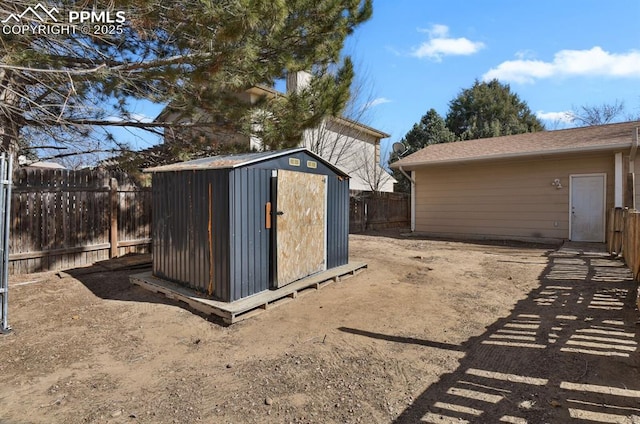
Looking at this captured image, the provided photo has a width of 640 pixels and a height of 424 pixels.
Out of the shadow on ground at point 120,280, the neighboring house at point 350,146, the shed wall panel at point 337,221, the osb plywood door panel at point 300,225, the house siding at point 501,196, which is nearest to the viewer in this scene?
the shadow on ground at point 120,280

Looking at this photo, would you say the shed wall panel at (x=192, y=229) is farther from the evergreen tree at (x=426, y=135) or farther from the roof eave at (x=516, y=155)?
the evergreen tree at (x=426, y=135)

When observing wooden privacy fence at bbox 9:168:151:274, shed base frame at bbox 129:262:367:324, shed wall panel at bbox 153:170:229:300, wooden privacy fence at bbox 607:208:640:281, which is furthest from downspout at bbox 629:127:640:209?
wooden privacy fence at bbox 9:168:151:274

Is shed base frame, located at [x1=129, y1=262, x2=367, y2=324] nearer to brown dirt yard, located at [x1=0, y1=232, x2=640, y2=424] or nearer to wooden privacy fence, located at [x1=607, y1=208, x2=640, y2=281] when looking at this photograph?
brown dirt yard, located at [x1=0, y1=232, x2=640, y2=424]

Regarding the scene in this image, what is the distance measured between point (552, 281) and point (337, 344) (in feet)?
14.7

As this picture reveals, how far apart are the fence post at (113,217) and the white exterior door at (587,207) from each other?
1172cm

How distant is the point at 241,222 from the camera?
451cm

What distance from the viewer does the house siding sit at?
10.1m

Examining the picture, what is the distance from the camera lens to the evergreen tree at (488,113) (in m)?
24.0

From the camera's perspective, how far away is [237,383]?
2846 millimetres

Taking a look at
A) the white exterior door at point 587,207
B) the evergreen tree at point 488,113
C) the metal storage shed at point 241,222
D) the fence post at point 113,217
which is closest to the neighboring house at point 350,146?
the metal storage shed at point 241,222

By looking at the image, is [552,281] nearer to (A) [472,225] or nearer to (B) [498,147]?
(A) [472,225]

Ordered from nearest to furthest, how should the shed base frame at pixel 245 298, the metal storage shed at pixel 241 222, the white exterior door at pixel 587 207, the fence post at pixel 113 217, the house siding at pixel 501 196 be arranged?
the shed base frame at pixel 245 298
the metal storage shed at pixel 241 222
the fence post at pixel 113 217
the white exterior door at pixel 587 207
the house siding at pixel 501 196

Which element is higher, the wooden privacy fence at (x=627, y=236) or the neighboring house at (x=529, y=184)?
the neighboring house at (x=529, y=184)

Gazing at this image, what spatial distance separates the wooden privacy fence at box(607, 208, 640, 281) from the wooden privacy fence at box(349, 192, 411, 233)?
25.9ft
